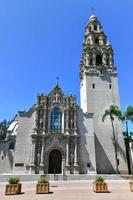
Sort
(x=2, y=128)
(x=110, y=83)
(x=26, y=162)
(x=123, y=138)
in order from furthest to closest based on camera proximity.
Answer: (x=2, y=128) → (x=110, y=83) → (x=123, y=138) → (x=26, y=162)

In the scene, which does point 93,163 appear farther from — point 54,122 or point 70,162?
point 54,122

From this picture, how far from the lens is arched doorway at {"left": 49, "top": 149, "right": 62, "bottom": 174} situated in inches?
1364

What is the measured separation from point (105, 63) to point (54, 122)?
63.8ft

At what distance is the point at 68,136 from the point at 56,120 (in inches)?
156

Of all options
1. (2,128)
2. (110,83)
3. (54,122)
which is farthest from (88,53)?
(2,128)

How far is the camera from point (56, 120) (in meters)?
37.9

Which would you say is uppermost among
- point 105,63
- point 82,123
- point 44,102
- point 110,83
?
point 105,63

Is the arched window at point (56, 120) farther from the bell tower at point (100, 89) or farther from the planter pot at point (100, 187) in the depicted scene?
the planter pot at point (100, 187)

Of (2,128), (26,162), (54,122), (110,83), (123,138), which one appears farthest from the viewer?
(2,128)

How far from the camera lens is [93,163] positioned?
3522 cm

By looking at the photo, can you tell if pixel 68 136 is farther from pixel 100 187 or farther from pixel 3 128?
pixel 3 128

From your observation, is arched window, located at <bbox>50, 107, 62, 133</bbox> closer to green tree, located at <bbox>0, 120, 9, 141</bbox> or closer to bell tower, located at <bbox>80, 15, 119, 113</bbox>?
bell tower, located at <bbox>80, 15, 119, 113</bbox>

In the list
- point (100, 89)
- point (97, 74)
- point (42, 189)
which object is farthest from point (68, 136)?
point (42, 189)

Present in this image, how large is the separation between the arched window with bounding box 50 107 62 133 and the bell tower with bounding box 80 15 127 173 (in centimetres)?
672
